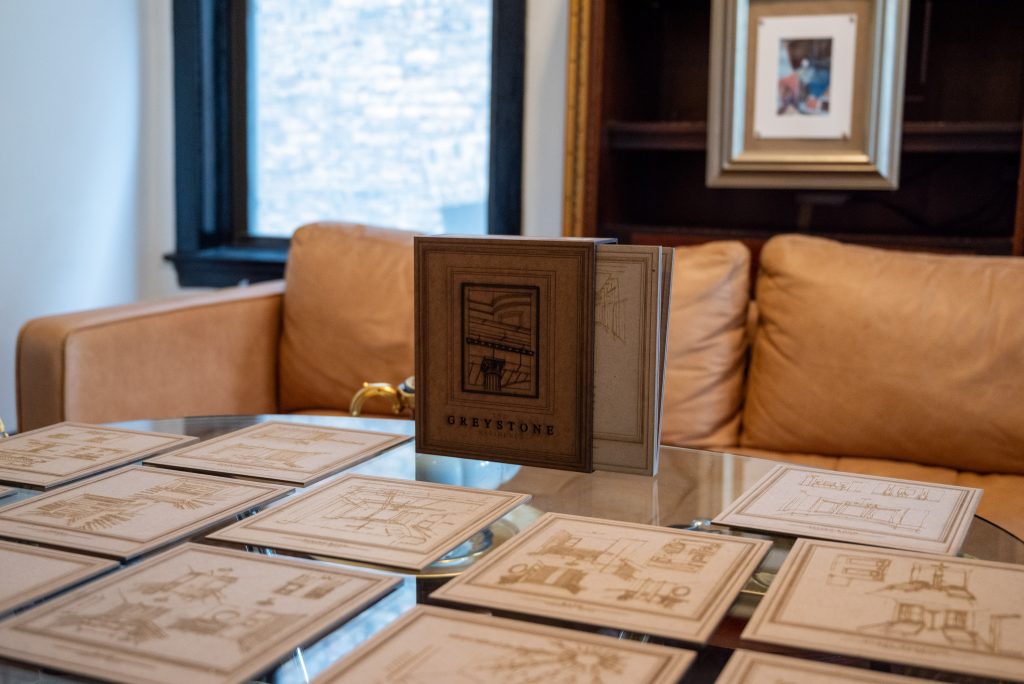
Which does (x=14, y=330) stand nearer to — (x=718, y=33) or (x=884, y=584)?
(x=718, y=33)

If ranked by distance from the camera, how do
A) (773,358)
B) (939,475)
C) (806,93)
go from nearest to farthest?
(939,475), (773,358), (806,93)

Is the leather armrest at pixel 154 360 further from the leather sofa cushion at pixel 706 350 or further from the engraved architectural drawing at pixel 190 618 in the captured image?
the engraved architectural drawing at pixel 190 618

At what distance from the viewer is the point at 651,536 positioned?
84 centimetres

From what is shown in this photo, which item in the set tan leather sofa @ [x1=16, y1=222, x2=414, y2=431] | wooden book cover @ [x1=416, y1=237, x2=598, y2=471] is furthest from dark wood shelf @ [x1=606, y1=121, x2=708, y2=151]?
wooden book cover @ [x1=416, y1=237, x2=598, y2=471]

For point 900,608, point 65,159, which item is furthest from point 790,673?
point 65,159

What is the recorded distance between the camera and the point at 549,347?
1.04m

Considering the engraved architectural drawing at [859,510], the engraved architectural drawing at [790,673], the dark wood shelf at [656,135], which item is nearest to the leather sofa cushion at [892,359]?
the dark wood shelf at [656,135]

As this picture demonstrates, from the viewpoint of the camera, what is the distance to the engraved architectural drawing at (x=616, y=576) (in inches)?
26.8

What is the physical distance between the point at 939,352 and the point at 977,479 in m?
0.23

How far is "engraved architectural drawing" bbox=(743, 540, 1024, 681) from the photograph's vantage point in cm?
64

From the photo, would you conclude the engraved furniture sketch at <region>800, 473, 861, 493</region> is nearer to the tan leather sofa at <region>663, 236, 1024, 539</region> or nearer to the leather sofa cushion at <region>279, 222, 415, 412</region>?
the tan leather sofa at <region>663, 236, 1024, 539</region>

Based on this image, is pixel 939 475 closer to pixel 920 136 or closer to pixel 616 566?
pixel 920 136

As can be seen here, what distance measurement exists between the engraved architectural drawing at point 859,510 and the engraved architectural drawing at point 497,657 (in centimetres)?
29

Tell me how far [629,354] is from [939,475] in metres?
1.09
